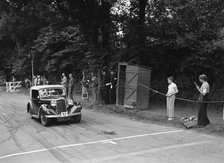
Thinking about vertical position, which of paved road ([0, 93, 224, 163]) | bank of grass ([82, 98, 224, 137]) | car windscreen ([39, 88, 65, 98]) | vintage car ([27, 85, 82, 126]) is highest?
car windscreen ([39, 88, 65, 98])

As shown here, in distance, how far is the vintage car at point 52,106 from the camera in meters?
12.9

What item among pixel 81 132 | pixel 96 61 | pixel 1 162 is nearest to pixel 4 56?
pixel 96 61

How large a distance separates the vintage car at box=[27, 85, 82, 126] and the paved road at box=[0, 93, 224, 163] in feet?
1.33

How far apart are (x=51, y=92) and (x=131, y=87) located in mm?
4369

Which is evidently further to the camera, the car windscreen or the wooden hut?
the wooden hut

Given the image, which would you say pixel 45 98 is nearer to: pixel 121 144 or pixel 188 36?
pixel 121 144

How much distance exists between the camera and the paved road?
7.81 metres

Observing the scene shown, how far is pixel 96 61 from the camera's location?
1912 cm

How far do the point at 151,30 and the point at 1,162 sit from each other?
13574mm

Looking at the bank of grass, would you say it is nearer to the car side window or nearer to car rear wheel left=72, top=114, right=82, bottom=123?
car rear wheel left=72, top=114, right=82, bottom=123

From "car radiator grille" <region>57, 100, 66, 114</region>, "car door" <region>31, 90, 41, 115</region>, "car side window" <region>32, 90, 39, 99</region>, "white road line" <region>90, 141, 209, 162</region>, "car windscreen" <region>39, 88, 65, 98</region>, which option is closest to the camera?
"white road line" <region>90, 141, 209, 162</region>

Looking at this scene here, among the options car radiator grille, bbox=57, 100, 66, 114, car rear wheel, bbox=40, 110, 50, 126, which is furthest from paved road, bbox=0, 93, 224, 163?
car radiator grille, bbox=57, 100, 66, 114

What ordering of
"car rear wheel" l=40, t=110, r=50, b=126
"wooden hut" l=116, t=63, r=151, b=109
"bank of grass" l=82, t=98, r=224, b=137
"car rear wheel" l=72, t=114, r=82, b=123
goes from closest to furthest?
"bank of grass" l=82, t=98, r=224, b=137 < "car rear wheel" l=40, t=110, r=50, b=126 < "car rear wheel" l=72, t=114, r=82, b=123 < "wooden hut" l=116, t=63, r=151, b=109

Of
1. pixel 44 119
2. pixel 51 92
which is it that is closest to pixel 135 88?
pixel 51 92
